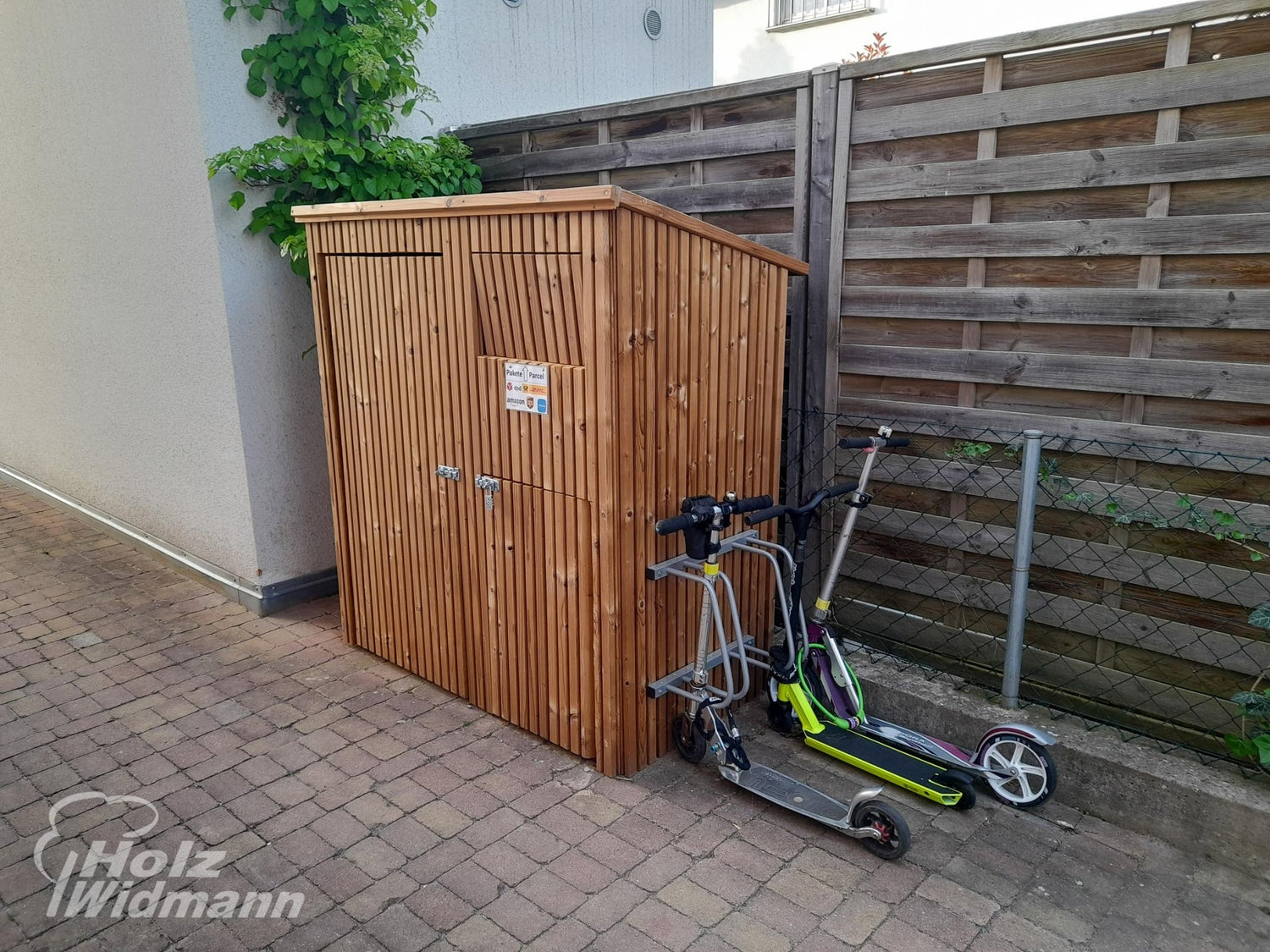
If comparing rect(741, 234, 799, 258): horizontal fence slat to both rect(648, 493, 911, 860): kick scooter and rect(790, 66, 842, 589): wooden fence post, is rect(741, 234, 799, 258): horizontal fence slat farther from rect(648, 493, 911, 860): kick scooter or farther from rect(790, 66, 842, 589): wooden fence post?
rect(648, 493, 911, 860): kick scooter

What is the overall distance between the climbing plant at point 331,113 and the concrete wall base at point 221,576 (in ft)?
6.20

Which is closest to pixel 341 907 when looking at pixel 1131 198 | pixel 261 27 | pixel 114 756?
pixel 114 756

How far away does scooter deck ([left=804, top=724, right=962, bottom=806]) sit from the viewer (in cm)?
340

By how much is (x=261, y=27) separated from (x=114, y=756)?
3752 millimetres

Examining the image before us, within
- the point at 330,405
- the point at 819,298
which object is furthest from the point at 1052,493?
the point at 330,405

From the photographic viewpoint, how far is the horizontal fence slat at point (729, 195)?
4195 mm

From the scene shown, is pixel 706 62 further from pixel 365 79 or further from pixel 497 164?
pixel 365 79

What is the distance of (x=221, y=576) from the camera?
5.68 m

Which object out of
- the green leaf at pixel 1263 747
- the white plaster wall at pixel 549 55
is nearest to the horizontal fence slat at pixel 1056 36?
the green leaf at pixel 1263 747

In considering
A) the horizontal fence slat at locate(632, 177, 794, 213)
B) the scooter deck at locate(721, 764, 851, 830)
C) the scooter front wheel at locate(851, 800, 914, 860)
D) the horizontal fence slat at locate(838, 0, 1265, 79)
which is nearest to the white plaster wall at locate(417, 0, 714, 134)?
the horizontal fence slat at locate(632, 177, 794, 213)

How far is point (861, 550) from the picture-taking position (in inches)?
168

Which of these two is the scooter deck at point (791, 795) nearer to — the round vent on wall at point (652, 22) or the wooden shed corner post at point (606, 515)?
the wooden shed corner post at point (606, 515)

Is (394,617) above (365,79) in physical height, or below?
below

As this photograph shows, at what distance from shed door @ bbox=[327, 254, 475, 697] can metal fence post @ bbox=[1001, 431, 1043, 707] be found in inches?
89.9
